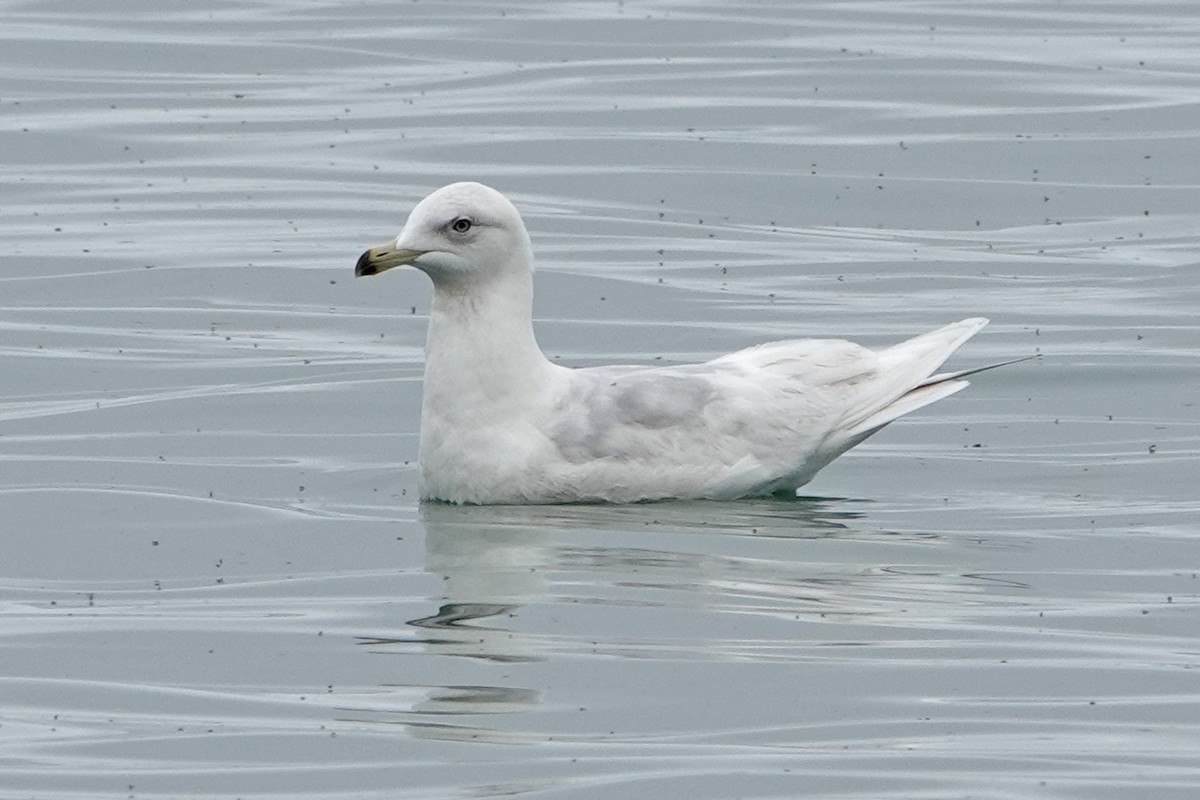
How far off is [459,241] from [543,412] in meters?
0.83

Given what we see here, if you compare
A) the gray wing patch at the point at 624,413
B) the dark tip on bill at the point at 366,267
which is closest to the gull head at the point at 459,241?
the dark tip on bill at the point at 366,267

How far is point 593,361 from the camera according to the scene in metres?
14.7

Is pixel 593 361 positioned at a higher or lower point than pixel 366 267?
lower

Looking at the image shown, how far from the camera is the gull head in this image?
11453 mm

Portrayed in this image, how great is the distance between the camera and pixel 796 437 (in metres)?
11.9

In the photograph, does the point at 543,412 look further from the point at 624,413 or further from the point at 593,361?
the point at 593,361

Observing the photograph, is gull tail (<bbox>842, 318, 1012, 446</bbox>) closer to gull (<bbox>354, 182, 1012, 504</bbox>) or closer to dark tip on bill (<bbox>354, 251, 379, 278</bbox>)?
gull (<bbox>354, 182, 1012, 504</bbox>)

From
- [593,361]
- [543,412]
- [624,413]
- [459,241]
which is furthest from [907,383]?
[593,361]

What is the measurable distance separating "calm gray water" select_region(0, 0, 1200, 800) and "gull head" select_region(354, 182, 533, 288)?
1.09 meters

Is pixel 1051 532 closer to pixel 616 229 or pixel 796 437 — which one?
pixel 796 437

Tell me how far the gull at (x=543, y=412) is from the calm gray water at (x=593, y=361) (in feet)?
0.65

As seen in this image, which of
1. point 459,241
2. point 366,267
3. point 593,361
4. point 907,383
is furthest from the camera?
point 593,361

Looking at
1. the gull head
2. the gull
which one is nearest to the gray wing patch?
the gull

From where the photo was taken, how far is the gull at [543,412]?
11.5 m
